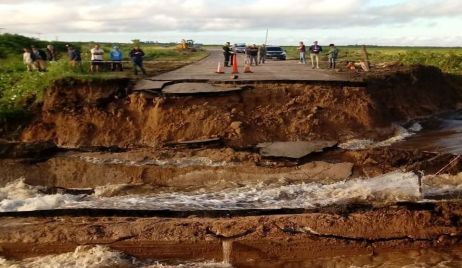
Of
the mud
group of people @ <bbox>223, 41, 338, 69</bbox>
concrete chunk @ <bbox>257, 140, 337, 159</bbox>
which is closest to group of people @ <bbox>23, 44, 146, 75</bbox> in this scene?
the mud

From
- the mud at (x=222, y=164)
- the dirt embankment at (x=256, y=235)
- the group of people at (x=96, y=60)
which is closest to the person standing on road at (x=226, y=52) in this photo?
the group of people at (x=96, y=60)

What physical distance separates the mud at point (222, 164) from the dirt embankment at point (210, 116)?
0.12ft

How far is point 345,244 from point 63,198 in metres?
5.55

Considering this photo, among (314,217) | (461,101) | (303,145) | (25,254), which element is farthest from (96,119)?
(461,101)

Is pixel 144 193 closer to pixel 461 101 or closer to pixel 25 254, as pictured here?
pixel 25 254

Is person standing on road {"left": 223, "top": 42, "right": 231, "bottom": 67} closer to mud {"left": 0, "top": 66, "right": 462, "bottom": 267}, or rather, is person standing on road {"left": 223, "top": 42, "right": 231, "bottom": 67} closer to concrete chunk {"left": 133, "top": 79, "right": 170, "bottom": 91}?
concrete chunk {"left": 133, "top": 79, "right": 170, "bottom": 91}

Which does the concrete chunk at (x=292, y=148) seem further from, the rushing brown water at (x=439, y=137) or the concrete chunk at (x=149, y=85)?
the concrete chunk at (x=149, y=85)

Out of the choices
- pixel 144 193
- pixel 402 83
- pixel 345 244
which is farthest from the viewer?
pixel 402 83

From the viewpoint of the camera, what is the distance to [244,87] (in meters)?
15.6

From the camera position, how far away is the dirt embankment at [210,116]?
1406cm

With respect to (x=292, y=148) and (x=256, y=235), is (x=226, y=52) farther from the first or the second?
(x=256, y=235)

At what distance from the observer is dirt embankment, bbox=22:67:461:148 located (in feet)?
46.1

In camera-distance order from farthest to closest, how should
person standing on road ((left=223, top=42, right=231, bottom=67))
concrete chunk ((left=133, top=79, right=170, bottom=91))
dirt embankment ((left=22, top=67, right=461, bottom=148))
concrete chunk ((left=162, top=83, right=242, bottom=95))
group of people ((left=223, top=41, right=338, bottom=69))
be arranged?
person standing on road ((left=223, top=42, right=231, bottom=67)) < group of people ((left=223, top=41, right=338, bottom=69)) < concrete chunk ((left=133, top=79, right=170, bottom=91)) < concrete chunk ((left=162, top=83, right=242, bottom=95)) < dirt embankment ((left=22, top=67, right=461, bottom=148))

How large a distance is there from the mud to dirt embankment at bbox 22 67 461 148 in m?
0.04
